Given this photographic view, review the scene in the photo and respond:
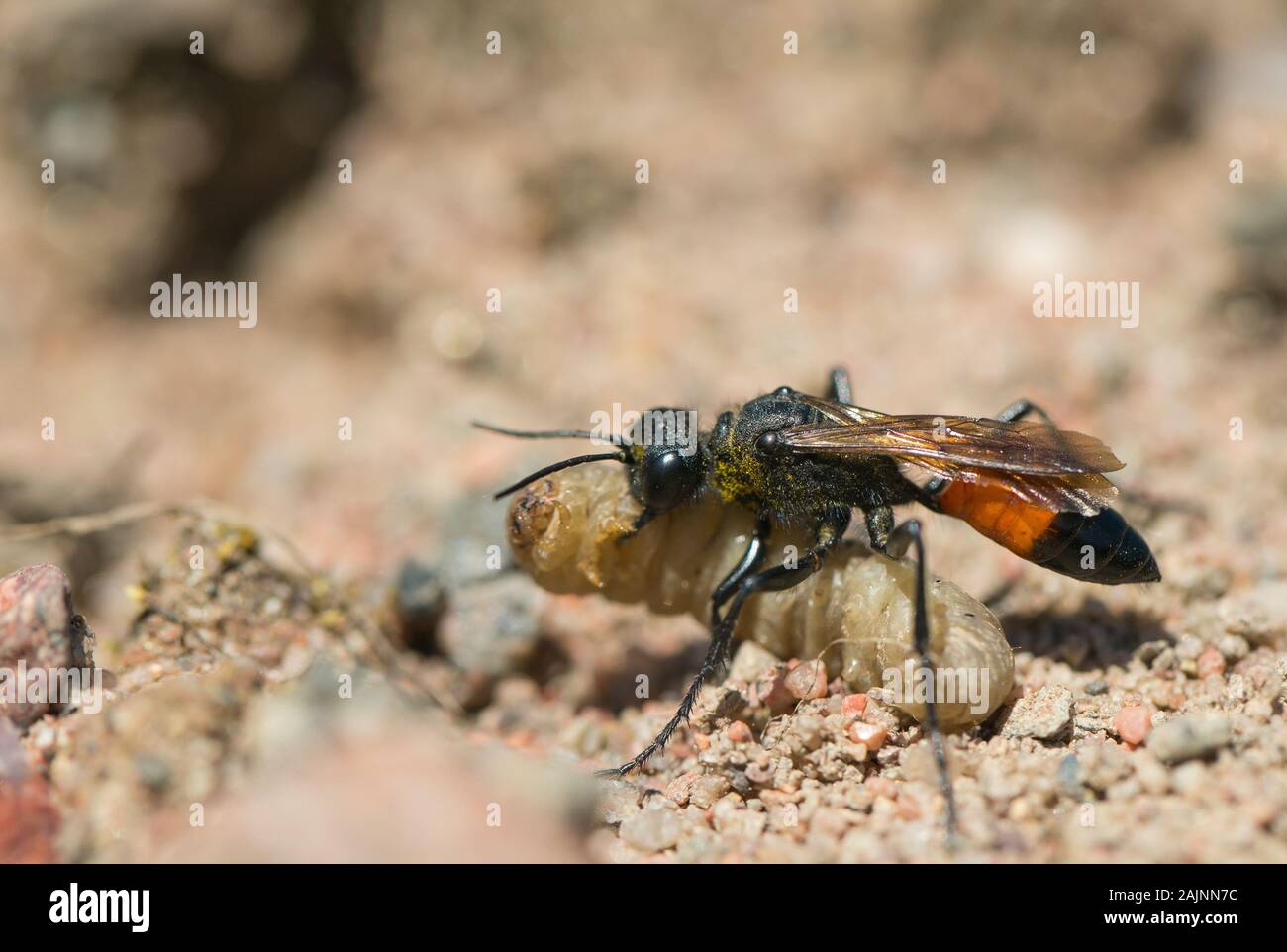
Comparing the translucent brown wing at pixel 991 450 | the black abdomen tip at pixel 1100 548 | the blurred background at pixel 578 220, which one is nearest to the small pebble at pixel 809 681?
the translucent brown wing at pixel 991 450

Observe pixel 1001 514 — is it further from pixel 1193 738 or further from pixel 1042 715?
pixel 1193 738

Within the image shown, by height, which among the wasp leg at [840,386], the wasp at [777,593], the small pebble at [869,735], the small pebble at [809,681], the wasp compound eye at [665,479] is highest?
the wasp leg at [840,386]

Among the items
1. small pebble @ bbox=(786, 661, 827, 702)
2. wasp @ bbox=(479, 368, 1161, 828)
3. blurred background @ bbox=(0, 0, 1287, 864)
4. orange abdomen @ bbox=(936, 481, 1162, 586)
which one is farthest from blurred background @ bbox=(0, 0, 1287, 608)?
small pebble @ bbox=(786, 661, 827, 702)

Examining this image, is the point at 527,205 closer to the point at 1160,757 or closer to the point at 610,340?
the point at 610,340

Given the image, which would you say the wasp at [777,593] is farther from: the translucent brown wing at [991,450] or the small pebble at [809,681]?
the translucent brown wing at [991,450]

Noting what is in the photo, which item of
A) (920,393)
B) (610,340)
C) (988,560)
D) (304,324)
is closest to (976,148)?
(920,393)

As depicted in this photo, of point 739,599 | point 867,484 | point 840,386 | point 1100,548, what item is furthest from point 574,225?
point 1100,548
